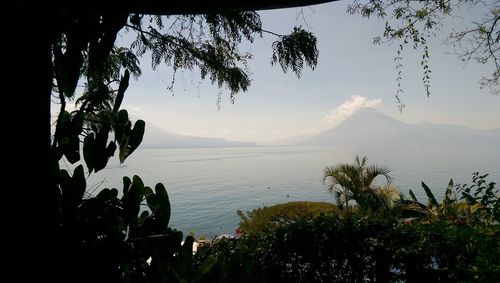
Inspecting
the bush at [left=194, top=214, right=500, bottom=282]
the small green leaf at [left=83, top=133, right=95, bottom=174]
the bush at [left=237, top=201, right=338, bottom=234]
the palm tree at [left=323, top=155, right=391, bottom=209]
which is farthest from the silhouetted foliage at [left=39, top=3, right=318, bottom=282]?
the palm tree at [left=323, top=155, right=391, bottom=209]

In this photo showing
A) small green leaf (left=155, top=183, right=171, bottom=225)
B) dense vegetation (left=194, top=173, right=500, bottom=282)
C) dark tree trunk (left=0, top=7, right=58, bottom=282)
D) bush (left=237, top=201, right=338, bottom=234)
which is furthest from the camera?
bush (left=237, top=201, right=338, bottom=234)

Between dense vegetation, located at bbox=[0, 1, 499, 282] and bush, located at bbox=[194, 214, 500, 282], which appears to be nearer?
dense vegetation, located at bbox=[0, 1, 499, 282]

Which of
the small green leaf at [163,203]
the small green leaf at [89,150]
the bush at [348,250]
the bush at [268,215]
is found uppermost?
the small green leaf at [89,150]

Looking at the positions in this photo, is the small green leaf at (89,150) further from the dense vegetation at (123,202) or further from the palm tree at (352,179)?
the palm tree at (352,179)

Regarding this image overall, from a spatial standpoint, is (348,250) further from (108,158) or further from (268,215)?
(268,215)

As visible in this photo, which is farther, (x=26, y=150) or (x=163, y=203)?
(x=163, y=203)

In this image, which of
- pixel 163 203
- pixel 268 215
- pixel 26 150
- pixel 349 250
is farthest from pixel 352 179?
pixel 26 150

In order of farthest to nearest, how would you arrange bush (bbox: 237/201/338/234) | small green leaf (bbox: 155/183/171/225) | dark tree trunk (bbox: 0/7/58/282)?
bush (bbox: 237/201/338/234), small green leaf (bbox: 155/183/171/225), dark tree trunk (bbox: 0/7/58/282)

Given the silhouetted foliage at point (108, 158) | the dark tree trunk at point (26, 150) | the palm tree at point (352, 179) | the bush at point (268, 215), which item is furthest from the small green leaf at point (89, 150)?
the palm tree at point (352, 179)

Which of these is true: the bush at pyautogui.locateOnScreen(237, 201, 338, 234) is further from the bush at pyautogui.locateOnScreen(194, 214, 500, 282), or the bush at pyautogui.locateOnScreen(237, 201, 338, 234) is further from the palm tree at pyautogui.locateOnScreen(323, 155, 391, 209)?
the palm tree at pyautogui.locateOnScreen(323, 155, 391, 209)

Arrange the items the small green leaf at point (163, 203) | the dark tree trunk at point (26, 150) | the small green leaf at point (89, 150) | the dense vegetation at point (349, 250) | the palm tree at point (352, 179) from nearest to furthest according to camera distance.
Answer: the dark tree trunk at point (26, 150), the small green leaf at point (89, 150), the small green leaf at point (163, 203), the dense vegetation at point (349, 250), the palm tree at point (352, 179)

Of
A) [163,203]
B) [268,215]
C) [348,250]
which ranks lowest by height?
[268,215]

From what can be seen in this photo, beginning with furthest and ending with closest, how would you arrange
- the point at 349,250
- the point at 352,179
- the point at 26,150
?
the point at 352,179 < the point at 349,250 < the point at 26,150

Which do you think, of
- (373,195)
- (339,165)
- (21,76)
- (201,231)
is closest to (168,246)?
(21,76)
